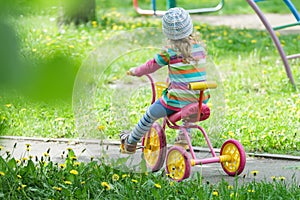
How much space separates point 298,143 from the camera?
187 inches

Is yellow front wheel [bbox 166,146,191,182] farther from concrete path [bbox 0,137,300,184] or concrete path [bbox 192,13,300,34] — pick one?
concrete path [bbox 192,13,300,34]

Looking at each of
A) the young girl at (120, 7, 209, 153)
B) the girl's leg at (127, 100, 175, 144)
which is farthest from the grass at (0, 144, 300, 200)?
the young girl at (120, 7, 209, 153)

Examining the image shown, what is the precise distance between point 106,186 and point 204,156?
0.88 m

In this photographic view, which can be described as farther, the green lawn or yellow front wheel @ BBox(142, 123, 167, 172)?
yellow front wheel @ BBox(142, 123, 167, 172)

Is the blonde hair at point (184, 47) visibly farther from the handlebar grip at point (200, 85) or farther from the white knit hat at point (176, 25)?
the handlebar grip at point (200, 85)

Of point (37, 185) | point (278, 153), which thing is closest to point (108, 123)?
point (37, 185)

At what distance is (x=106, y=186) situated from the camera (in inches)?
135

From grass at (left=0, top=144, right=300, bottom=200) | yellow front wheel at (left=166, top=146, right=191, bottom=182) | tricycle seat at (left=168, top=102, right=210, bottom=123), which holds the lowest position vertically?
grass at (left=0, top=144, right=300, bottom=200)

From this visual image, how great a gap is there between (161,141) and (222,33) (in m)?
5.24

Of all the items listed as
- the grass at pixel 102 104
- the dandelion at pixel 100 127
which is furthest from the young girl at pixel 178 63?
the dandelion at pixel 100 127

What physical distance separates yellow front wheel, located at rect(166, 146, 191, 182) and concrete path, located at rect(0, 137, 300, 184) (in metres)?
0.15

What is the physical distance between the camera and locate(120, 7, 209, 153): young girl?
3.73m

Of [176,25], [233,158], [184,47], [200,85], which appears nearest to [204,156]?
[233,158]

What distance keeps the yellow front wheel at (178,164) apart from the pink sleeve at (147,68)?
465 mm
